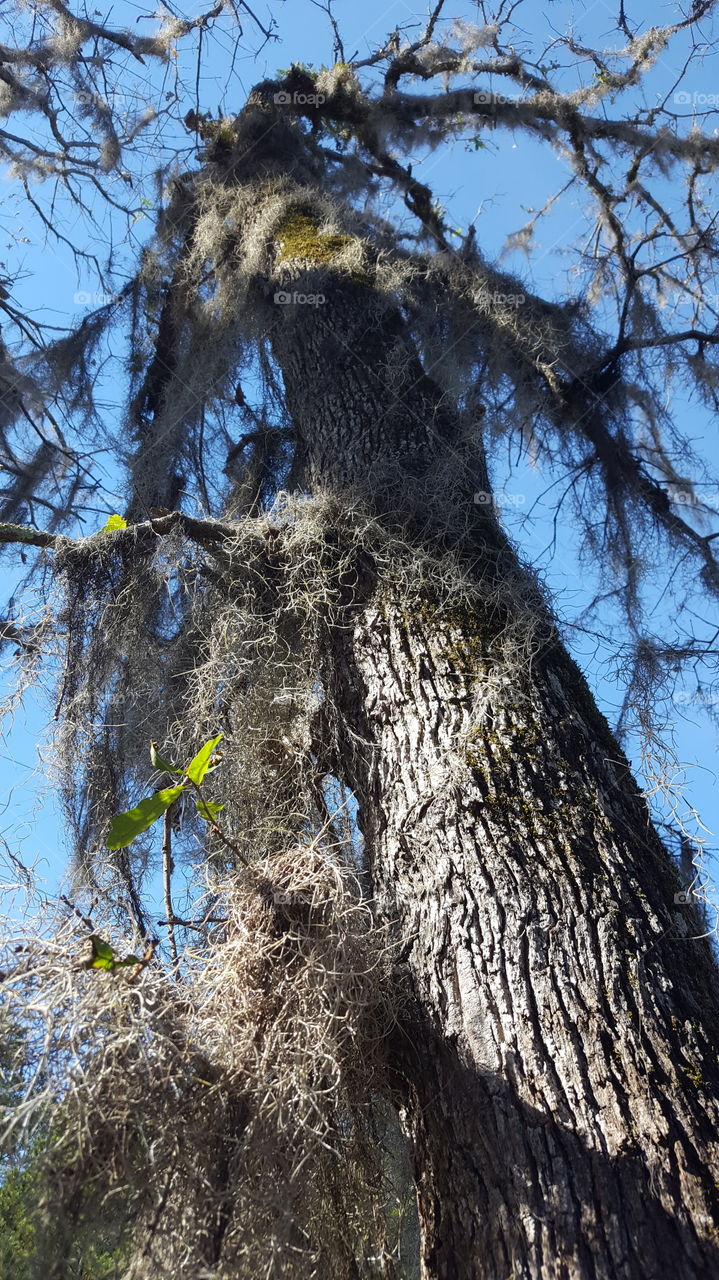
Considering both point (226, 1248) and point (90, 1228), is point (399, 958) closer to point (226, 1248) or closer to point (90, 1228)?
point (226, 1248)

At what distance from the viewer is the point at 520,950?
5.10ft

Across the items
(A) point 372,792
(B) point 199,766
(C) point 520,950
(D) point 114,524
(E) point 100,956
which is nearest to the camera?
(E) point 100,956

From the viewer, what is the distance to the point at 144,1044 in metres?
1.34

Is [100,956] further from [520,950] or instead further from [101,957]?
[520,950]

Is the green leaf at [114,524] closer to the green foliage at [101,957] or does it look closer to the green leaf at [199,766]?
the green leaf at [199,766]

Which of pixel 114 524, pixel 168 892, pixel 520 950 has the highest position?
pixel 114 524

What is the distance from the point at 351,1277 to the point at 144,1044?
0.58 meters

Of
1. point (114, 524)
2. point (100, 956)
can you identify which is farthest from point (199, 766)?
point (114, 524)

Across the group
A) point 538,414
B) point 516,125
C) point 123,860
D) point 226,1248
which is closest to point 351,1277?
point 226,1248

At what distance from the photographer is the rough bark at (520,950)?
1286 millimetres

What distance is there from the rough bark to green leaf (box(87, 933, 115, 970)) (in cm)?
56

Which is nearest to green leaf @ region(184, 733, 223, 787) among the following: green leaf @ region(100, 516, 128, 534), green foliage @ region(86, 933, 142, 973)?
green foliage @ region(86, 933, 142, 973)

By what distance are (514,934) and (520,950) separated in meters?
0.03

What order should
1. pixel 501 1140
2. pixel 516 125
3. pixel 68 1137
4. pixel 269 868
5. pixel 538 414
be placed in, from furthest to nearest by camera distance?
pixel 516 125
pixel 538 414
pixel 269 868
pixel 501 1140
pixel 68 1137
